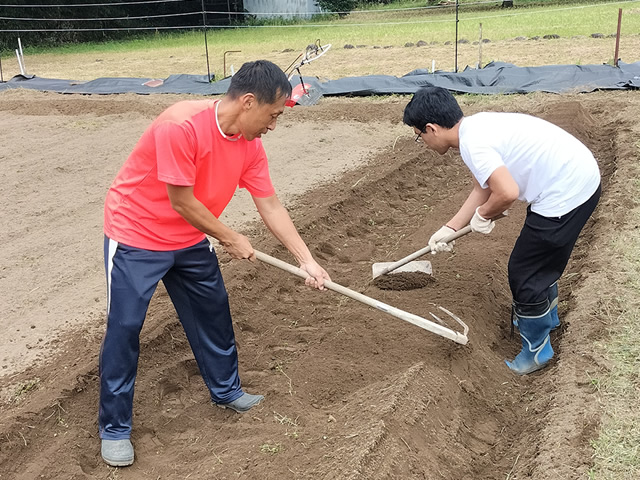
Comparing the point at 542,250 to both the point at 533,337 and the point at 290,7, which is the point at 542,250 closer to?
the point at 533,337

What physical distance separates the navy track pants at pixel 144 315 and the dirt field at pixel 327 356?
11.5 inches

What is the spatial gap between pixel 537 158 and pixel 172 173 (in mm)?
2046

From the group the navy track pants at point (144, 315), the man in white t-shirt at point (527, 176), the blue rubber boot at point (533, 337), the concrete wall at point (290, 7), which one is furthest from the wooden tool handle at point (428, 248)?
the concrete wall at point (290, 7)

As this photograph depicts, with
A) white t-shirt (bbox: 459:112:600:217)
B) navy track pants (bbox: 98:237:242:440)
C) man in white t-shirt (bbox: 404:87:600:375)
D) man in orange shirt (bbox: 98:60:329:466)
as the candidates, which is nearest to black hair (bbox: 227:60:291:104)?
man in orange shirt (bbox: 98:60:329:466)

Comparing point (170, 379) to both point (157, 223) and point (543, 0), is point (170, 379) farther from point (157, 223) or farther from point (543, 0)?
point (543, 0)

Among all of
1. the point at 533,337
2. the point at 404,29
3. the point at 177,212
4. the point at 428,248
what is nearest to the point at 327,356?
the point at 428,248

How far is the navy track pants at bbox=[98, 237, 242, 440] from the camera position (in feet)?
10.5

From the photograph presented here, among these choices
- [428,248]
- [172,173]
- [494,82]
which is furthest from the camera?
[494,82]

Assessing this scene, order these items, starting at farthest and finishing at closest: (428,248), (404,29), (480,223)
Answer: (404,29) < (428,248) < (480,223)

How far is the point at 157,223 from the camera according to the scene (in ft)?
10.6

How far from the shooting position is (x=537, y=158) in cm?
373

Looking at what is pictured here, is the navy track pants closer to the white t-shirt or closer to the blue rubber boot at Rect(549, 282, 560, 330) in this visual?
the white t-shirt

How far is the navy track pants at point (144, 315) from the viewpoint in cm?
320

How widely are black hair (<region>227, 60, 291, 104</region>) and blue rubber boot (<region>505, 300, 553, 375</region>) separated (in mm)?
2085
